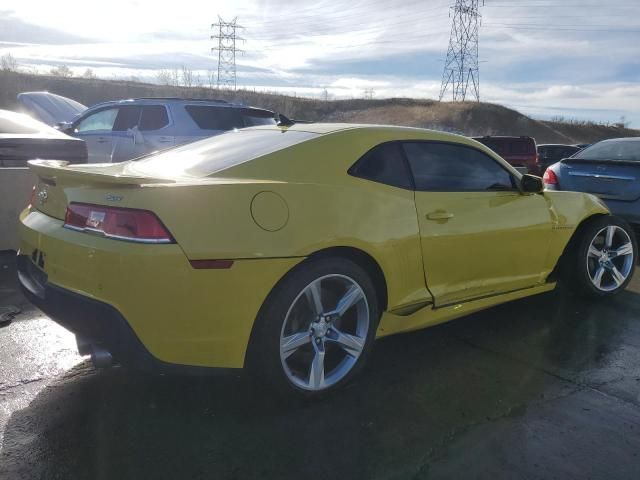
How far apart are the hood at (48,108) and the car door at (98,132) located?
2.67 metres

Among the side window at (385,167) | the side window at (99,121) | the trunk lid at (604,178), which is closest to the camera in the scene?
the side window at (385,167)

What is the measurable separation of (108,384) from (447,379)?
196 centimetres

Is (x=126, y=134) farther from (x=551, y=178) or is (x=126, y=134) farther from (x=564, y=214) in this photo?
(x=564, y=214)

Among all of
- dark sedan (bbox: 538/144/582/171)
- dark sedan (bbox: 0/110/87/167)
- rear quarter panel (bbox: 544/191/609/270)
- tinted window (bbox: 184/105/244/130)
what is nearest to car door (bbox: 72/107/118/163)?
tinted window (bbox: 184/105/244/130)

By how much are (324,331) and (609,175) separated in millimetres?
5041

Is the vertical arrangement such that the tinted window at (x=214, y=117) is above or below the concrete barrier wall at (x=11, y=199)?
above

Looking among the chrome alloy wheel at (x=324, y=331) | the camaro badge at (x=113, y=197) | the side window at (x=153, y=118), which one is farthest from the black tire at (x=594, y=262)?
→ the side window at (x=153, y=118)

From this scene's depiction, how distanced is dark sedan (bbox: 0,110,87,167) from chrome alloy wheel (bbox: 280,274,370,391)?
3.97 metres

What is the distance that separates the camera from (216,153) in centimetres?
349

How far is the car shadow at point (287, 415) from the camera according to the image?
8.32ft

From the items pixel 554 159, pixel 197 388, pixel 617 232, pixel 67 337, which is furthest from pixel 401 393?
pixel 554 159

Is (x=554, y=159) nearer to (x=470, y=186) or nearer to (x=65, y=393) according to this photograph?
(x=470, y=186)

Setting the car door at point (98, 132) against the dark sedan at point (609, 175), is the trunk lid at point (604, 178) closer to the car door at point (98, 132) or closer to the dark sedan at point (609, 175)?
the dark sedan at point (609, 175)

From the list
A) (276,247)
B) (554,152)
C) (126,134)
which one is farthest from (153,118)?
(554,152)
